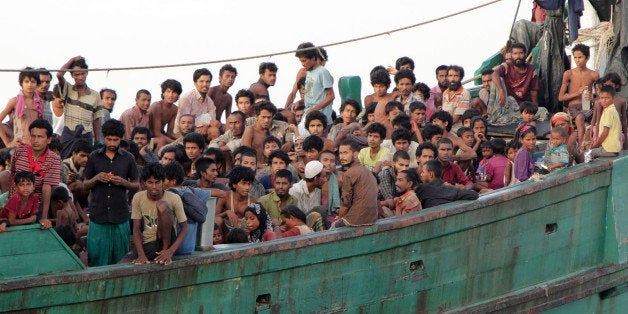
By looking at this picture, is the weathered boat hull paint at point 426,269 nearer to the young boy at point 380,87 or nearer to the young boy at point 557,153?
the young boy at point 557,153

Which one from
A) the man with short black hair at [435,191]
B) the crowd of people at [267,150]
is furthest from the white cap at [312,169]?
the man with short black hair at [435,191]

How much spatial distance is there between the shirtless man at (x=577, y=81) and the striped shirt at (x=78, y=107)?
493cm

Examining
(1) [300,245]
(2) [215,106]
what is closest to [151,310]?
(1) [300,245]

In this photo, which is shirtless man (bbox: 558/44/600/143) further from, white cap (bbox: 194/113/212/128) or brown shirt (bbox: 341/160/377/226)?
brown shirt (bbox: 341/160/377/226)

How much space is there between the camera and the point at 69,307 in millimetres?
8609

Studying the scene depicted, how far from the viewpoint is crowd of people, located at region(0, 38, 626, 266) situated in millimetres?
9555

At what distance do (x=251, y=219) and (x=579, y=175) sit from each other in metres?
3.10

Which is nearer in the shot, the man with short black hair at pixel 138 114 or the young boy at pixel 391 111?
the young boy at pixel 391 111

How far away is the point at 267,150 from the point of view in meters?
12.4

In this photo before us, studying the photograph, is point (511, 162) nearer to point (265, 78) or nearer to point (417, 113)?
point (417, 113)

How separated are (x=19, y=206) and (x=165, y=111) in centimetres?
461

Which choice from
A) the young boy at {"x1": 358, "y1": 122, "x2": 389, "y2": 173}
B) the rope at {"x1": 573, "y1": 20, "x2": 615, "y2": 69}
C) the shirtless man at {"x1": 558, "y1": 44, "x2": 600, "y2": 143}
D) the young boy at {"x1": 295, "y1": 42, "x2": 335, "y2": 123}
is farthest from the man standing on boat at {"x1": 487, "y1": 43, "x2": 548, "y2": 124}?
the young boy at {"x1": 358, "y1": 122, "x2": 389, "y2": 173}

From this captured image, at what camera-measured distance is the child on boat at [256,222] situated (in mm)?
10320

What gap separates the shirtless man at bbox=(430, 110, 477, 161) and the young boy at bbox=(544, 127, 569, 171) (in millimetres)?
973
